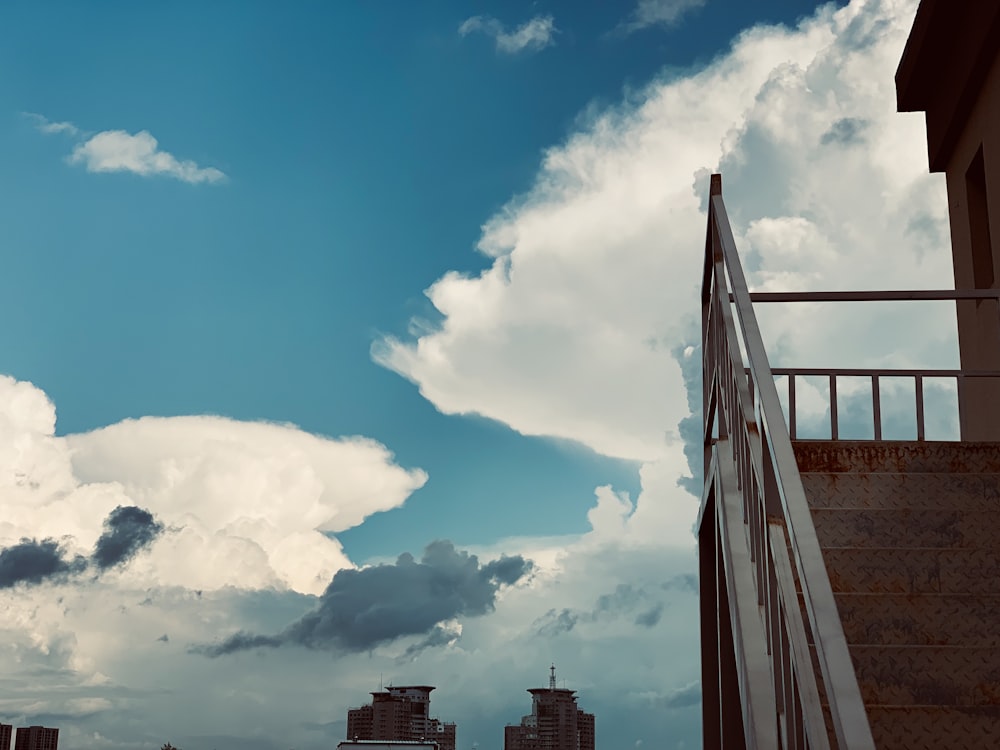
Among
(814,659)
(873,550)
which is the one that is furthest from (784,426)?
(873,550)

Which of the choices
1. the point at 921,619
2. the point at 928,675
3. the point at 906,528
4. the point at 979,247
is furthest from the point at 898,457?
the point at 979,247

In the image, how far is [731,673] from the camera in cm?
489

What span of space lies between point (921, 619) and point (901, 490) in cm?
104

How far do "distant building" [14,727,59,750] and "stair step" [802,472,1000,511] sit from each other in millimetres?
30223

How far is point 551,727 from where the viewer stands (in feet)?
112

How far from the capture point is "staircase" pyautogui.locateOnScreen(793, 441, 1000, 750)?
303cm

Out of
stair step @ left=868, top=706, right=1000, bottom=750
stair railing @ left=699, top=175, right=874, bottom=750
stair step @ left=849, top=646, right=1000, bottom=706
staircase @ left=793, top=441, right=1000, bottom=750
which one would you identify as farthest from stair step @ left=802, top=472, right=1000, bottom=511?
stair step @ left=868, top=706, right=1000, bottom=750

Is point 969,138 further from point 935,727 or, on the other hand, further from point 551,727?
point 551,727

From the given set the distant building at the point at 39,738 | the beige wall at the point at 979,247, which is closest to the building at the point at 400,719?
the distant building at the point at 39,738

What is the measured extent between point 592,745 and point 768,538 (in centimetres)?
3647

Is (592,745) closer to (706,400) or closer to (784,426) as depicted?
(706,400)

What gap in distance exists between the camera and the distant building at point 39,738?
30.5 m

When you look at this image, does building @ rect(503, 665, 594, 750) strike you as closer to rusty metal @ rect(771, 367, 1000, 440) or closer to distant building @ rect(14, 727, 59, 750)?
distant building @ rect(14, 727, 59, 750)

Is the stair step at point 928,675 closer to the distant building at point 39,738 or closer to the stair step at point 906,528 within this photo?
the stair step at point 906,528
